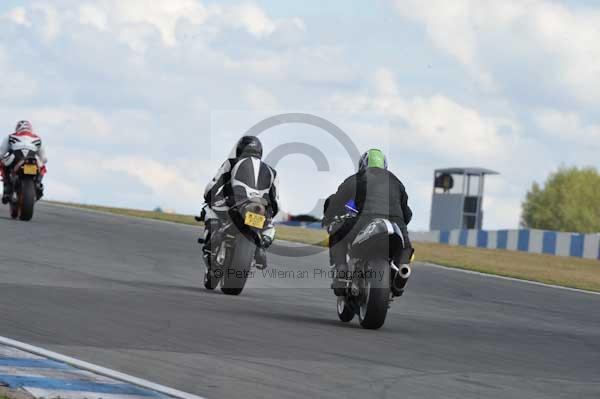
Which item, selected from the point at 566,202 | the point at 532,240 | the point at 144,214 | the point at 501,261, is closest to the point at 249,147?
the point at 501,261

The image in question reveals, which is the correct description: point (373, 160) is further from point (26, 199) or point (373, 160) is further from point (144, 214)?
point (144, 214)

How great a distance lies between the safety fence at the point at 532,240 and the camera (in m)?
32.8

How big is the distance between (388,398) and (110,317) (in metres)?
3.61

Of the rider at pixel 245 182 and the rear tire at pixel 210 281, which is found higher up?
the rider at pixel 245 182

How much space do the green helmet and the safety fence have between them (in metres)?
21.9

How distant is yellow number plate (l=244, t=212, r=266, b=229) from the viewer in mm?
13188

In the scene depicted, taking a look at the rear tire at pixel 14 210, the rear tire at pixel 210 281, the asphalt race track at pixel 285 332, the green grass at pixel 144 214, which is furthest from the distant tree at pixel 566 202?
the rear tire at pixel 210 281

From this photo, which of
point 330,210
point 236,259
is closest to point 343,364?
point 330,210

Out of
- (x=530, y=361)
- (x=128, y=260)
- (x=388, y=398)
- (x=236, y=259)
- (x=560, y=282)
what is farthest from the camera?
(x=560, y=282)

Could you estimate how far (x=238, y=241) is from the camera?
43.9 feet

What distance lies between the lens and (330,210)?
1172 centimetres

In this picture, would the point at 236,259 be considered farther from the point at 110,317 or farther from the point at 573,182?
the point at 573,182

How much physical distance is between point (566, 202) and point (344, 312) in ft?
301

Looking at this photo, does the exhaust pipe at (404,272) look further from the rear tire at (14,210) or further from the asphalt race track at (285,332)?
the rear tire at (14,210)
